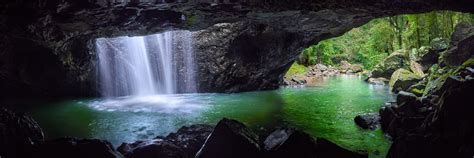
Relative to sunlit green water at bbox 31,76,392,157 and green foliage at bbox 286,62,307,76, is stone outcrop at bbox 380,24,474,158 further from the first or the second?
green foliage at bbox 286,62,307,76

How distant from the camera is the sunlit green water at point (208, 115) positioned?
897 cm

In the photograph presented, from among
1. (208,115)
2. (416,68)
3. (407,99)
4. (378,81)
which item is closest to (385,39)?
(378,81)

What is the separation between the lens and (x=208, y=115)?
1179 cm

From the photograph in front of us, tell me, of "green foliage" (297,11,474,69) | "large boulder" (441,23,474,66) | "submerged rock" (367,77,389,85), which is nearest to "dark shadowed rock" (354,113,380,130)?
"large boulder" (441,23,474,66)

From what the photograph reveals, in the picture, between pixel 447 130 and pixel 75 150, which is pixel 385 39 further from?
pixel 75 150

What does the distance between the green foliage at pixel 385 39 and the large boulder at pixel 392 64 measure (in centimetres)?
92

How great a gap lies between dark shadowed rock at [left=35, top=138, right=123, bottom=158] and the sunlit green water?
2.17 metres

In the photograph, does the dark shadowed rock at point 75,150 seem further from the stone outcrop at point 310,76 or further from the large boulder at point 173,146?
the stone outcrop at point 310,76

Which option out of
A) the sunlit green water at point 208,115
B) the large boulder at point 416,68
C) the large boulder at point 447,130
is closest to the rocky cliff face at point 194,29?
the sunlit green water at point 208,115

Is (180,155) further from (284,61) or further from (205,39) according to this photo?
(284,61)

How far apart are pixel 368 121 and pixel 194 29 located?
20.2ft

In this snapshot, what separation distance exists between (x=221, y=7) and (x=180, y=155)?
141 inches

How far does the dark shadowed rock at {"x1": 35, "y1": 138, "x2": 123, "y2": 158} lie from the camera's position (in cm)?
606

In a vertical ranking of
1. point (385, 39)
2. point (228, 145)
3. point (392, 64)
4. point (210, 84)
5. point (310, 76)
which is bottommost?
point (228, 145)
